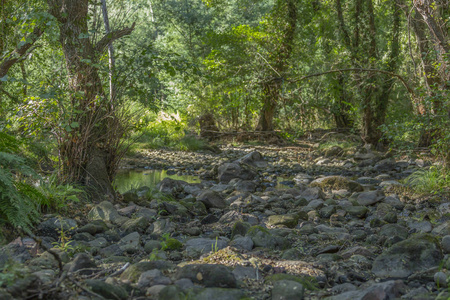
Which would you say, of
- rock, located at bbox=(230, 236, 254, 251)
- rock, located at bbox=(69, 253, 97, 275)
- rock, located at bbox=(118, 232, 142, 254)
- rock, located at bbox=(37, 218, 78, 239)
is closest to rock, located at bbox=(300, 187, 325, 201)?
rock, located at bbox=(230, 236, 254, 251)

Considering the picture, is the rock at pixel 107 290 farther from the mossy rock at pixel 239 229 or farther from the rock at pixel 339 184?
the rock at pixel 339 184

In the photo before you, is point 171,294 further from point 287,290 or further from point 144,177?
point 144,177

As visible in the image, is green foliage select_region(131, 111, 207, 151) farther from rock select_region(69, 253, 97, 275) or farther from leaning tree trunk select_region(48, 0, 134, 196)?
rock select_region(69, 253, 97, 275)

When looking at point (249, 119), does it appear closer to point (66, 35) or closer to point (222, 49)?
point (222, 49)

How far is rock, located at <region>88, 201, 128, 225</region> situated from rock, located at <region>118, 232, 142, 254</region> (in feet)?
1.82

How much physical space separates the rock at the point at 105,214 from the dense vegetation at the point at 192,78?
304mm

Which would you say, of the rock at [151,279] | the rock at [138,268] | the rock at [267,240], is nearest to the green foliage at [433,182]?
the rock at [267,240]

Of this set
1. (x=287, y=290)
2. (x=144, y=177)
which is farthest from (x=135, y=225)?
(x=144, y=177)

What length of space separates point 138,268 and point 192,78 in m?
3.83

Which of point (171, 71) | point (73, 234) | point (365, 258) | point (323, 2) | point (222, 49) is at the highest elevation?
point (323, 2)

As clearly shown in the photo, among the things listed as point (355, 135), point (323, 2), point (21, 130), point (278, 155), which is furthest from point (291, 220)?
point (323, 2)

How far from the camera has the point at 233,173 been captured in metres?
8.51

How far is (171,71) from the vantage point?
4879mm

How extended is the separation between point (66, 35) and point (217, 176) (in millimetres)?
4867
